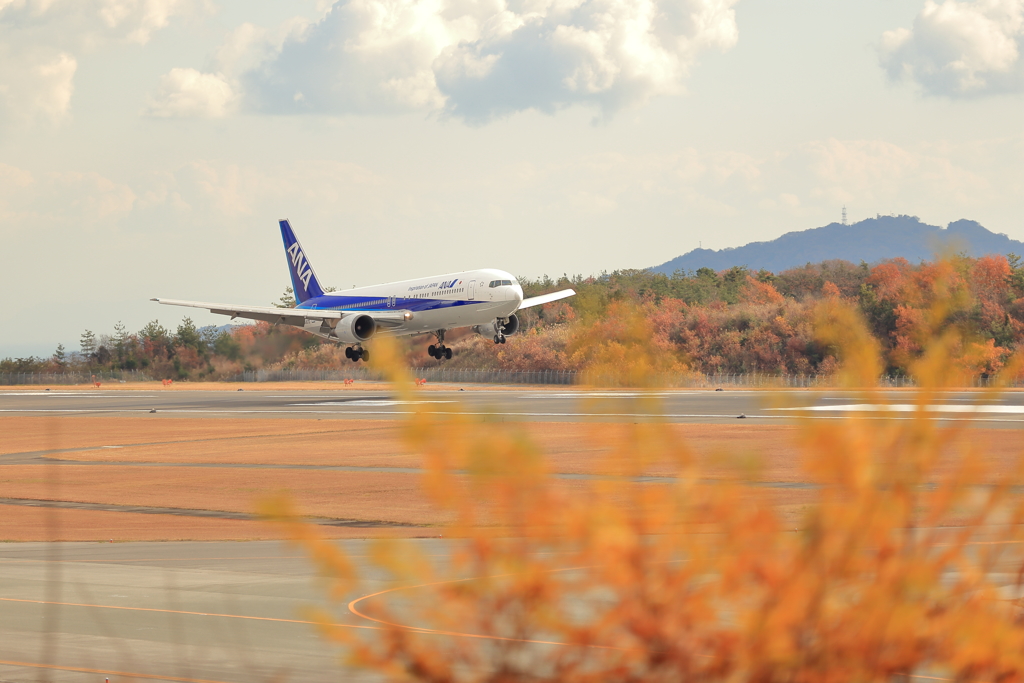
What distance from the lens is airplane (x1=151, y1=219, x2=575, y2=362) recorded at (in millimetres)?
79312

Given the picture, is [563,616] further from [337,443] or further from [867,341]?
[337,443]

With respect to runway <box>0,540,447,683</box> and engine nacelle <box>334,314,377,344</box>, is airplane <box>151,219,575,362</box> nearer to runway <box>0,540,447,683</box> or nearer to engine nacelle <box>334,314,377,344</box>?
engine nacelle <box>334,314,377,344</box>

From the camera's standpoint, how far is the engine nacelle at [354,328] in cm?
8350

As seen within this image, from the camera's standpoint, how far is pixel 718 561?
147 inches

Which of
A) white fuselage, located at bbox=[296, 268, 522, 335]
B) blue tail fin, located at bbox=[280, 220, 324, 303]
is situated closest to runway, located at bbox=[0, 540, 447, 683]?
white fuselage, located at bbox=[296, 268, 522, 335]

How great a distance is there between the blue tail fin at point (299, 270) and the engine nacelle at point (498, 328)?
25606 mm

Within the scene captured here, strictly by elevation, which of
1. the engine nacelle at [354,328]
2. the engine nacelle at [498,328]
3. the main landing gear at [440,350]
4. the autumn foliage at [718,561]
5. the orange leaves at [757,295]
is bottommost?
the autumn foliage at [718,561]

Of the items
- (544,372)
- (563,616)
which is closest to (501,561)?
(563,616)

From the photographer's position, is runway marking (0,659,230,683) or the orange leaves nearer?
runway marking (0,659,230,683)

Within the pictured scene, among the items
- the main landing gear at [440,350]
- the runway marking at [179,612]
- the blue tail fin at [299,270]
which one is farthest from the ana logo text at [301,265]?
the runway marking at [179,612]

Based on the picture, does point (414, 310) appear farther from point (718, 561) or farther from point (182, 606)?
point (718, 561)

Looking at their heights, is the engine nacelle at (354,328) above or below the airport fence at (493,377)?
above

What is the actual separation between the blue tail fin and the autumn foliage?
10122 cm

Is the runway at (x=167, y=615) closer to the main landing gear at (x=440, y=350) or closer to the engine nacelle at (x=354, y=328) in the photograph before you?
the main landing gear at (x=440, y=350)
